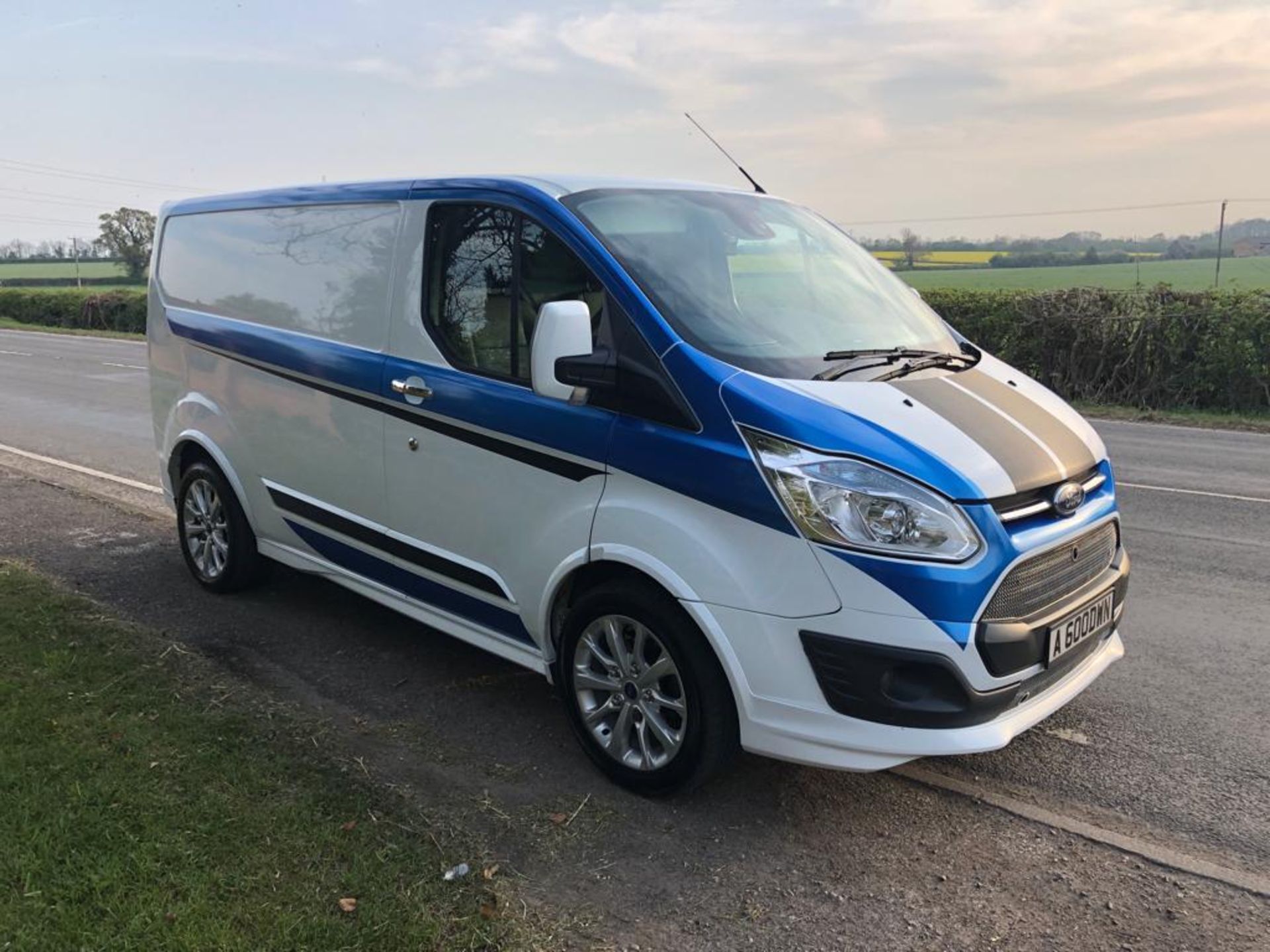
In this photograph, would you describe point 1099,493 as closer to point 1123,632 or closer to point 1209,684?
point 1209,684

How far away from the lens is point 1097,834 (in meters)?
3.25

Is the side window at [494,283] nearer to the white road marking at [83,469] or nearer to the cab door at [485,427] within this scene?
the cab door at [485,427]

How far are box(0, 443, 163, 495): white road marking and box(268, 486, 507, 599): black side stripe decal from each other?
12.2ft

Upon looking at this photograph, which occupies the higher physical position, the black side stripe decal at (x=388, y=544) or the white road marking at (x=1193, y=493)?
the black side stripe decal at (x=388, y=544)

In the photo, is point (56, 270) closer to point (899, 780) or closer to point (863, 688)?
point (899, 780)

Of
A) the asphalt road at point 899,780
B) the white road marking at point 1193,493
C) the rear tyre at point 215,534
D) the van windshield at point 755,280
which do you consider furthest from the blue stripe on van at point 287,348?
the white road marking at point 1193,493

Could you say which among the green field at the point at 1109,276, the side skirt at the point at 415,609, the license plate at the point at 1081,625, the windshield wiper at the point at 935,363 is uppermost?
the green field at the point at 1109,276

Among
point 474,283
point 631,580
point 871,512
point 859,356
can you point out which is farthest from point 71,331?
point 871,512

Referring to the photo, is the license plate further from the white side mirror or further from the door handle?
the door handle

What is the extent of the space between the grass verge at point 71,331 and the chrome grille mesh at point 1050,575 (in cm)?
2793

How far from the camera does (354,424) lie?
4371 millimetres

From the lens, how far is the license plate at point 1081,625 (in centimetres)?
318

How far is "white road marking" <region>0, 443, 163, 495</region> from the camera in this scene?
26.8 feet

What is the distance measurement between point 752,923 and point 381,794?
4.33 feet
